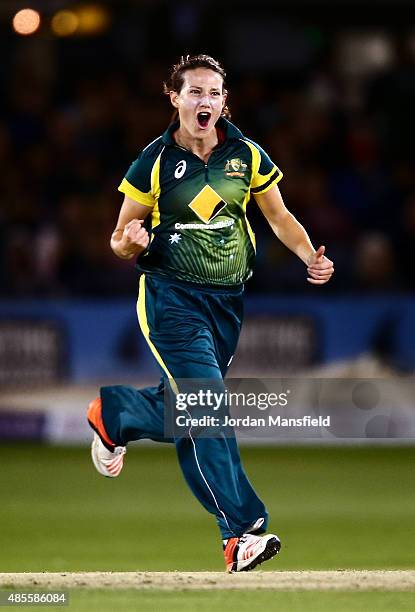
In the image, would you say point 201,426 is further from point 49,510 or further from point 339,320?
point 339,320

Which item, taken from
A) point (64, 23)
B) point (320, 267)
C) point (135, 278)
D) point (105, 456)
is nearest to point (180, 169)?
point (320, 267)

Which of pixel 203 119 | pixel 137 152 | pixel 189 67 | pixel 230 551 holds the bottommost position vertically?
pixel 230 551

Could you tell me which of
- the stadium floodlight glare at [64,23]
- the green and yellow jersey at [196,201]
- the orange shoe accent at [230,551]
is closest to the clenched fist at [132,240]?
the green and yellow jersey at [196,201]

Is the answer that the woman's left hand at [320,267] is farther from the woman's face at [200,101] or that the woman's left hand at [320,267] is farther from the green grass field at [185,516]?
the green grass field at [185,516]

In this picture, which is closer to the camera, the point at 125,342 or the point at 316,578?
the point at 316,578

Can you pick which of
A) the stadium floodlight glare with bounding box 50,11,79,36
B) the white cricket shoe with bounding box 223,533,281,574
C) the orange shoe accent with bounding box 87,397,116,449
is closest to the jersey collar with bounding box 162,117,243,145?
the orange shoe accent with bounding box 87,397,116,449

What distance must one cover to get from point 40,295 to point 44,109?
295 centimetres

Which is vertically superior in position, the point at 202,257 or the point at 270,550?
the point at 202,257

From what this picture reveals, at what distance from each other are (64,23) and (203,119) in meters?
11.2

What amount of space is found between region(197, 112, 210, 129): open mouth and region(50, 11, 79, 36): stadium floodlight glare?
10.8 meters

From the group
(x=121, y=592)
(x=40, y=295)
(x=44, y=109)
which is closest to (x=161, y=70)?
(x=44, y=109)

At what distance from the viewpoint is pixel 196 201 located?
269 inches

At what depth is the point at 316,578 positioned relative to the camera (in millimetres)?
6484

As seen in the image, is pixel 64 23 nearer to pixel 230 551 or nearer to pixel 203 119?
pixel 203 119
